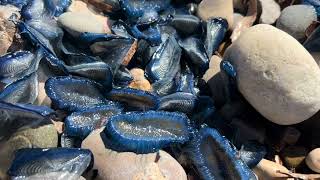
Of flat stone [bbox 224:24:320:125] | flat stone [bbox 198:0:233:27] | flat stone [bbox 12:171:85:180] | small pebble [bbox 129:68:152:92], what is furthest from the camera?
flat stone [bbox 198:0:233:27]

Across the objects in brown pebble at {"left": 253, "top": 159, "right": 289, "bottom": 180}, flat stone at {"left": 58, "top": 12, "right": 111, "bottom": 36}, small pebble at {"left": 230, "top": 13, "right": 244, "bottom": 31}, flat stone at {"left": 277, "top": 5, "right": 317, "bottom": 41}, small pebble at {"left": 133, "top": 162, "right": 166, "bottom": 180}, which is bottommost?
brown pebble at {"left": 253, "top": 159, "right": 289, "bottom": 180}

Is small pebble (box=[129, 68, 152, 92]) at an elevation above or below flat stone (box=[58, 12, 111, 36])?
below

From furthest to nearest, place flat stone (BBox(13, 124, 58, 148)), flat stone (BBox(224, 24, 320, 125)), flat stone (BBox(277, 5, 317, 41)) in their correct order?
1. flat stone (BBox(277, 5, 317, 41))
2. flat stone (BBox(224, 24, 320, 125))
3. flat stone (BBox(13, 124, 58, 148))

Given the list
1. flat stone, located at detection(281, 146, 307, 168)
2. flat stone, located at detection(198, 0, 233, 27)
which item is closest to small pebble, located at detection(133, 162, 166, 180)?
flat stone, located at detection(281, 146, 307, 168)

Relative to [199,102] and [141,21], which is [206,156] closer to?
[199,102]

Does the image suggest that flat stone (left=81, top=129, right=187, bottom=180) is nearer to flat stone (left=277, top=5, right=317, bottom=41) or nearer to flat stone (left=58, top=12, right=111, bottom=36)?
flat stone (left=58, top=12, right=111, bottom=36)

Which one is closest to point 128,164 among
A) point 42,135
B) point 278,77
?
point 42,135

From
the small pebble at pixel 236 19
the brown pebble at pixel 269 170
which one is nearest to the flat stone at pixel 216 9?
the small pebble at pixel 236 19

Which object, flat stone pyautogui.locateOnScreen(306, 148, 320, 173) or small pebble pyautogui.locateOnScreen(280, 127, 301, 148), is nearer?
flat stone pyautogui.locateOnScreen(306, 148, 320, 173)
